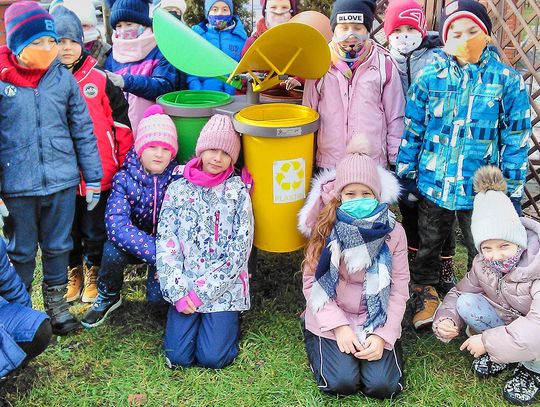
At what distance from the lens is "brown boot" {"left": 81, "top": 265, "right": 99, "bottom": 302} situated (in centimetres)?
371

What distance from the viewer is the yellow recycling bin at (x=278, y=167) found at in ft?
10.3

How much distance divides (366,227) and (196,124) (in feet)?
3.96

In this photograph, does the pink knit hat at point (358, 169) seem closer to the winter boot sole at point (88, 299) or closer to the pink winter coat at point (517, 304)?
the pink winter coat at point (517, 304)

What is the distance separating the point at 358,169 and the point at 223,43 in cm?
165

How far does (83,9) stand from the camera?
3.65 metres

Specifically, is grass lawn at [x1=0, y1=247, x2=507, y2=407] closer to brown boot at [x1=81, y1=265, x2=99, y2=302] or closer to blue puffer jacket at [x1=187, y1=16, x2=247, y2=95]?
brown boot at [x1=81, y1=265, x2=99, y2=302]

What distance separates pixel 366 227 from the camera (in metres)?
2.84

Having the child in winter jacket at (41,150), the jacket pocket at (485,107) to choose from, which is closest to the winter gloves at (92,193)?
the child in winter jacket at (41,150)

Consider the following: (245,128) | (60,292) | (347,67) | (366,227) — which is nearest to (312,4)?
(347,67)

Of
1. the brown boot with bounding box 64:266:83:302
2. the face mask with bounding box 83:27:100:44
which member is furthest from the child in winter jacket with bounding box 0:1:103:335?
the face mask with bounding box 83:27:100:44

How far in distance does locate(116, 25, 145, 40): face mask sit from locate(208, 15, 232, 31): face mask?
49 centimetres

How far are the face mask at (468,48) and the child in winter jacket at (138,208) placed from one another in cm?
154

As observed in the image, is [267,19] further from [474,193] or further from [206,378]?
[206,378]

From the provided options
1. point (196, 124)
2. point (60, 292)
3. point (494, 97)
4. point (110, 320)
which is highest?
point (494, 97)
